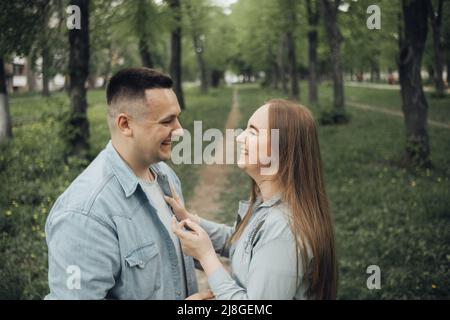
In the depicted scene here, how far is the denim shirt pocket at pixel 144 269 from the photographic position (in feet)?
6.59

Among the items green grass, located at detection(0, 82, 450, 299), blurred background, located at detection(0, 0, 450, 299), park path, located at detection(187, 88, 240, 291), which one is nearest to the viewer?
green grass, located at detection(0, 82, 450, 299)

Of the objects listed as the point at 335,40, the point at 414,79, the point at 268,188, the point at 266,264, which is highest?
the point at 335,40

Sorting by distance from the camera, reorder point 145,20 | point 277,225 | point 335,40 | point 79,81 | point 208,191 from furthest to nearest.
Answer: point 335,40 < point 145,20 < point 208,191 < point 79,81 < point 277,225

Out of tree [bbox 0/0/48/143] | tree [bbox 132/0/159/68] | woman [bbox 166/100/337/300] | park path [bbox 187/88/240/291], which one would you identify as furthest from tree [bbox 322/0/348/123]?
woman [bbox 166/100/337/300]

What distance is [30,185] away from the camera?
685 cm

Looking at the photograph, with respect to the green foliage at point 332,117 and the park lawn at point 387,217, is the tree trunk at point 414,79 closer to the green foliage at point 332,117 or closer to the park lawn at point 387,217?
the park lawn at point 387,217

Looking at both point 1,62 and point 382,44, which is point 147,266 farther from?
point 382,44

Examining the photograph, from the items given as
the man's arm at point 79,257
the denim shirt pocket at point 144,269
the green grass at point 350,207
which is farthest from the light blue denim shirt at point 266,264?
the green grass at point 350,207

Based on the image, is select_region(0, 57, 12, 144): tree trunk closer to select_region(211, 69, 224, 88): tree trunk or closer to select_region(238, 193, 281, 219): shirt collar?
select_region(238, 193, 281, 219): shirt collar

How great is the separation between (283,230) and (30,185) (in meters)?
6.05

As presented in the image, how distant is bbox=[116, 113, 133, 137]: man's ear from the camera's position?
7.47 feet

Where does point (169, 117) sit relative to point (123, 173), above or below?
above

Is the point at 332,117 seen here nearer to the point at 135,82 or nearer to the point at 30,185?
the point at 30,185

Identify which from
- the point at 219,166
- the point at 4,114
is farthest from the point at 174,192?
the point at 219,166
